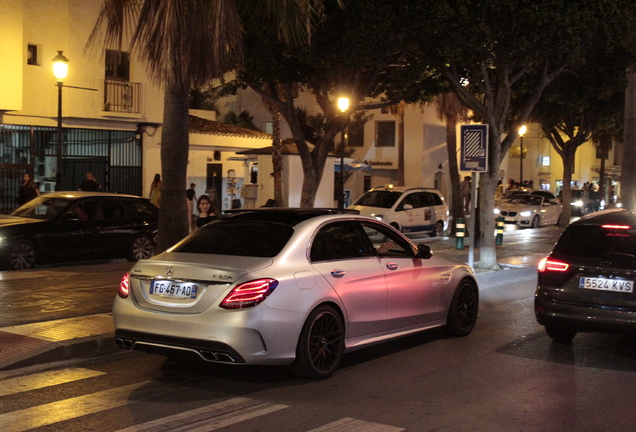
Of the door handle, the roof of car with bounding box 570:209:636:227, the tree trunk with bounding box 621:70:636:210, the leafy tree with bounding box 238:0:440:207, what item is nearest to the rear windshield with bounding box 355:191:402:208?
the leafy tree with bounding box 238:0:440:207

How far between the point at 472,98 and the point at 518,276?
13.1 ft

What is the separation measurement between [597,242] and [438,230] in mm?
18781

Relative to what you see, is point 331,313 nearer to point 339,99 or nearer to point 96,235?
point 96,235

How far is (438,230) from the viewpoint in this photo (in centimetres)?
2722

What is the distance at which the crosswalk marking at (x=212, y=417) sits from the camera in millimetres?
5762

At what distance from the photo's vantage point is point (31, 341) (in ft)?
27.1

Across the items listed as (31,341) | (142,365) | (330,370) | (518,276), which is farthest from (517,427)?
(518,276)

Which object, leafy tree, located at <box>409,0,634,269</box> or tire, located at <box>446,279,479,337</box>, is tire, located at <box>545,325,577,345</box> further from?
leafy tree, located at <box>409,0,634,269</box>

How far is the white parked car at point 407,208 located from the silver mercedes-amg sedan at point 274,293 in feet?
53.1

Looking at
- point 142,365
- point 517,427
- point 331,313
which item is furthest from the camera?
point 142,365

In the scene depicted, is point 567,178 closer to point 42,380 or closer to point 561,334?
point 561,334

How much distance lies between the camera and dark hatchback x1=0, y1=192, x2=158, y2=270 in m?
15.0

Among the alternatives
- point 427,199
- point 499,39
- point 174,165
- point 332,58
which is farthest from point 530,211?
point 174,165

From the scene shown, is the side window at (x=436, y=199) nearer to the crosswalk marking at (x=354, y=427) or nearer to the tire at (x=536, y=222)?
the tire at (x=536, y=222)
